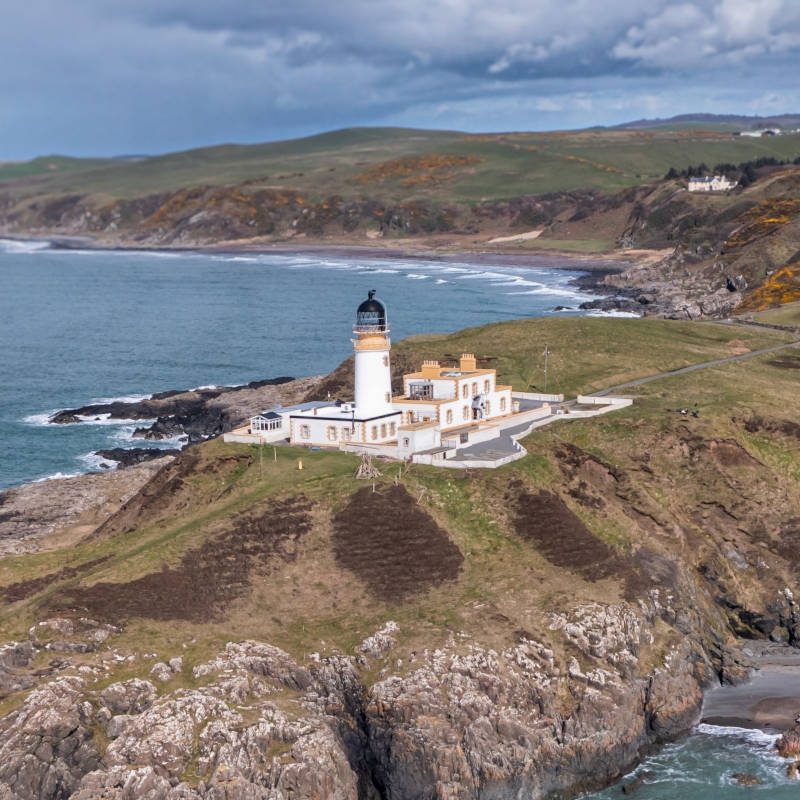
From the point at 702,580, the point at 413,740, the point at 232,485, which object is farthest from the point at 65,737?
the point at 702,580

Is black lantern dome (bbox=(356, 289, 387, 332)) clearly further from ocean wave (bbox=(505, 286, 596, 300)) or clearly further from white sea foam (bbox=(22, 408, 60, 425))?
ocean wave (bbox=(505, 286, 596, 300))

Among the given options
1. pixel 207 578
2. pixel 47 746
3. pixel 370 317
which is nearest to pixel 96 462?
pixel 370 317

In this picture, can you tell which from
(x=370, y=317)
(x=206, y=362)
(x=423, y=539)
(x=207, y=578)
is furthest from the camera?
(x=206, y=362)

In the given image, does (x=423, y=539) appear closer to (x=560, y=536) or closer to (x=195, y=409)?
(x=560, y=536)

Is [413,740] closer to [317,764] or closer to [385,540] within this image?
[317,764]

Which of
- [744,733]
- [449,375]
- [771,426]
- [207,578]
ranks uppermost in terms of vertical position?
[449,375]

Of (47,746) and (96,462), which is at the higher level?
(47,746)
